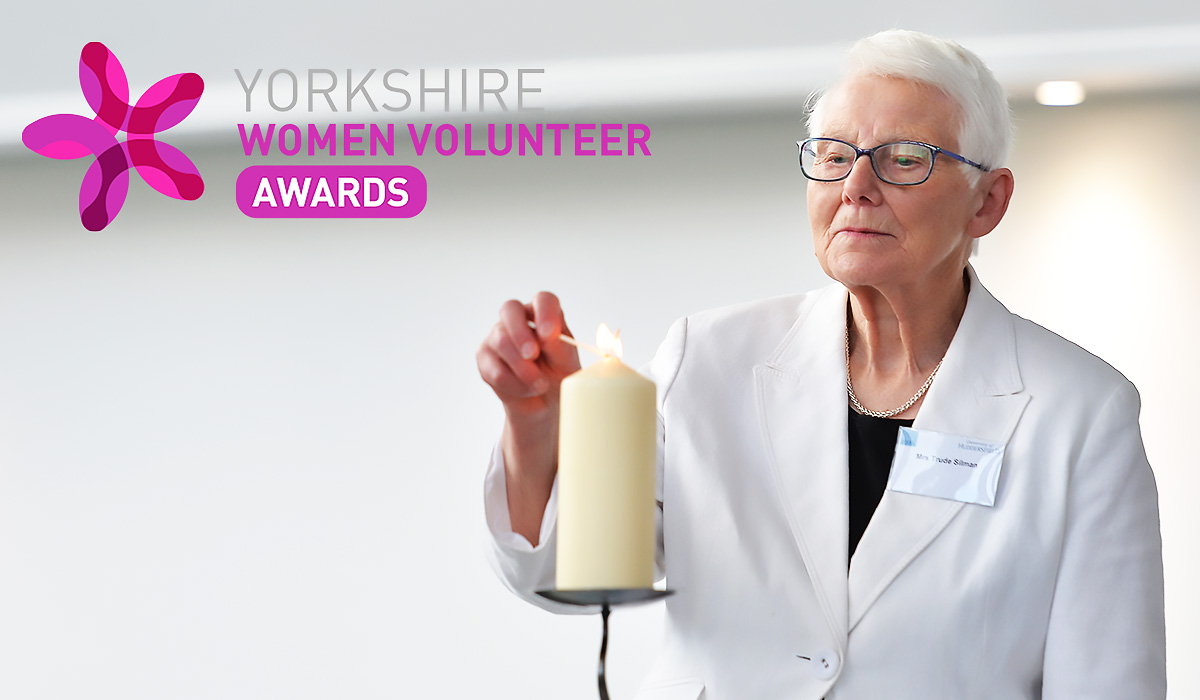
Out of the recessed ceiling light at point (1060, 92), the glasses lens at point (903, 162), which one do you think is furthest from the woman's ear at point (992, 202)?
the recessed ceiling light at point (1060, 92)

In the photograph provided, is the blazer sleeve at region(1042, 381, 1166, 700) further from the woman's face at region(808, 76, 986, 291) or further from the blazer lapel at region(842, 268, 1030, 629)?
the woman's face at region(808, 76, 986, 291)

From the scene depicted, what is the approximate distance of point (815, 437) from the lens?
1.52 meters

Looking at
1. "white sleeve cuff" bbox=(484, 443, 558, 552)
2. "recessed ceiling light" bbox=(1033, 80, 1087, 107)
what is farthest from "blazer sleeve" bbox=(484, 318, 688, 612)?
"recessed ceiling light" bbox=(1033, 80, 1087, 107)

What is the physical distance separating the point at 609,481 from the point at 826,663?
63 cm

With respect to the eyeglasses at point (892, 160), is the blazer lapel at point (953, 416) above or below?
below

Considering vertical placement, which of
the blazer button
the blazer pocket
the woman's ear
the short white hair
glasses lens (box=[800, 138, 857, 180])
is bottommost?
the blazer pocket

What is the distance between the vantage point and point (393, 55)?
3.06 meters

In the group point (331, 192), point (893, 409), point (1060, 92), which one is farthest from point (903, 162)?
point (331, 192)

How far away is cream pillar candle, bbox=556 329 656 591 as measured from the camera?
0.88m

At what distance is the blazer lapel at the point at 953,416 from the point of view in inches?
55.6

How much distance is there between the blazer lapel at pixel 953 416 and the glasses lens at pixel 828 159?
0.28 metres

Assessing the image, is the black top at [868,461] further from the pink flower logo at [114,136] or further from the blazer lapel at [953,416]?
the pink flower logo at [114,136]

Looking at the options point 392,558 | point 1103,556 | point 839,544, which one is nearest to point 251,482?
point 392,558

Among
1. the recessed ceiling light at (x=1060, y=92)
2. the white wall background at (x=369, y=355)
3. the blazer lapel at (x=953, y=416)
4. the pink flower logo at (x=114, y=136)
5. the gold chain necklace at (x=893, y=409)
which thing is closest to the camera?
the blazer lapel at (x=953, y=416)
